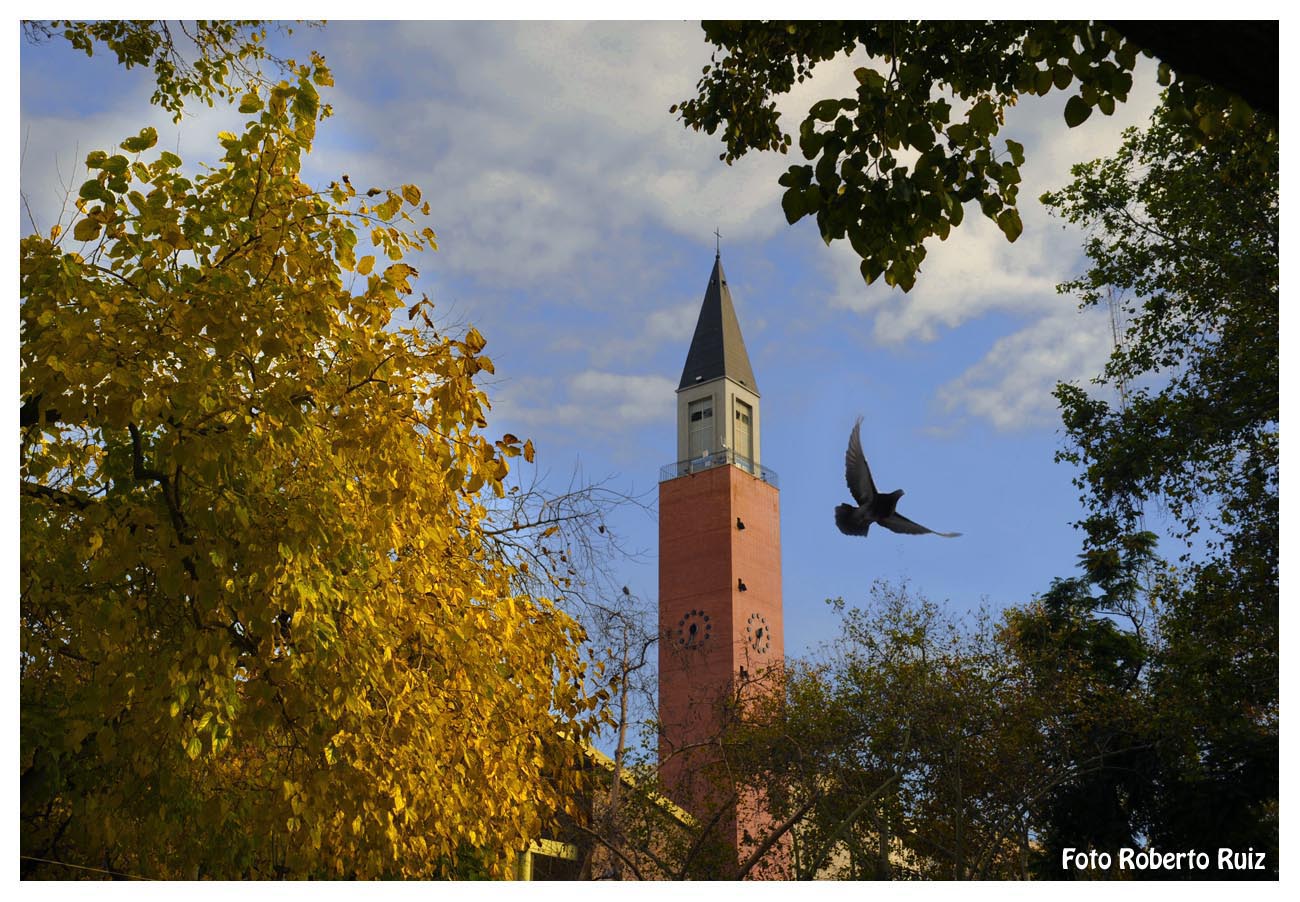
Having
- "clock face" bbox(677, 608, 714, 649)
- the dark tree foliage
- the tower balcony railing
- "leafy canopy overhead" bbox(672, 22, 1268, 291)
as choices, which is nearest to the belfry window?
the tower balcony railing

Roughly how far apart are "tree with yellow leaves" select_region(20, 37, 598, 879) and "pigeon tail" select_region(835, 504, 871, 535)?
254 inches

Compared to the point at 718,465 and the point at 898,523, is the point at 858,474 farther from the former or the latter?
the point at 718,465

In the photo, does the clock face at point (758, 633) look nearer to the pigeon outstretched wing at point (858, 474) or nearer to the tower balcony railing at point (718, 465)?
the tower balcony railing at point (718, 465)

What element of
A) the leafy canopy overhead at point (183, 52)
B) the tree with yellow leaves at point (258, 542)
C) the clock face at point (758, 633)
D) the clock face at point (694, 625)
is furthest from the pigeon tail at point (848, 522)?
the clock face at point (758, 633)

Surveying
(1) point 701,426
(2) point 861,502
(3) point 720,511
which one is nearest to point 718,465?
(1) point 701,426

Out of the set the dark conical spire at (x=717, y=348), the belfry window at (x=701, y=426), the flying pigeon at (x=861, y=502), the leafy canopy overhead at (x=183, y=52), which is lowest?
the flying pigeon at (x=861, y=502)

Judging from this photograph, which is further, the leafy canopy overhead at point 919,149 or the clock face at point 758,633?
the clock face at point 758,633

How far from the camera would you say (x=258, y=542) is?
4453mm

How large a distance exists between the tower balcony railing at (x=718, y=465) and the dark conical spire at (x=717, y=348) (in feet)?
5.56

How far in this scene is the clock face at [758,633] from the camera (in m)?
26.0

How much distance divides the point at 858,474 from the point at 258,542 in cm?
854

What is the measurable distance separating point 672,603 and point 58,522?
2255 centimetres

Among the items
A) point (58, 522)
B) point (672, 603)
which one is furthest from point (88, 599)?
point (672, 603)

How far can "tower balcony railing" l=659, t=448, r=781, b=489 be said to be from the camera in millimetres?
27625
